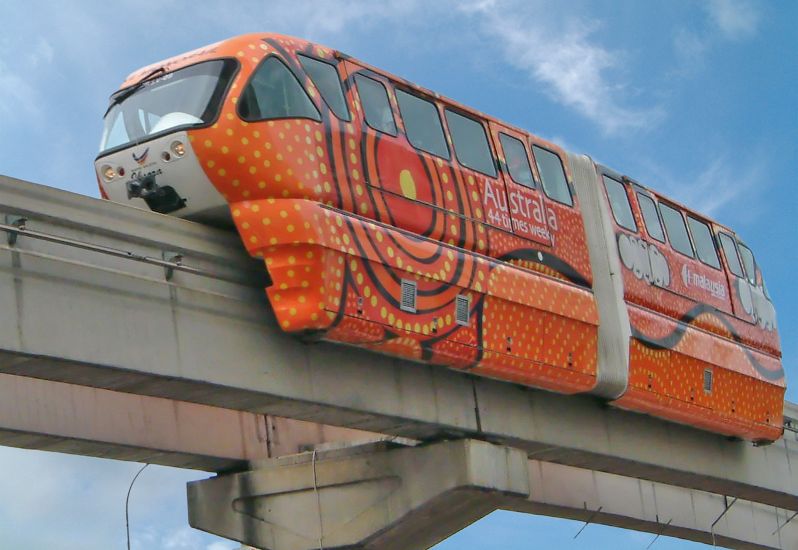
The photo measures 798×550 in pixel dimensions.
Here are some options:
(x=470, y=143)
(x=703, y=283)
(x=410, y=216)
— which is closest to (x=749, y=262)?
(x=703, y=283)

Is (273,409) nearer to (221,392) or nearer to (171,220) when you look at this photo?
(221,392)

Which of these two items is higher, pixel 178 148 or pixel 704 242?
pixel 704 242

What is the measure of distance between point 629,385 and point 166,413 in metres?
6.16

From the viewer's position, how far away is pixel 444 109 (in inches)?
766

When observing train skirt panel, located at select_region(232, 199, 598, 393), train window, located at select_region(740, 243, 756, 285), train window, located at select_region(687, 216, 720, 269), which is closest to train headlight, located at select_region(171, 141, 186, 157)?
train skirt panel, located at select_region(232, 199, 598, 393)

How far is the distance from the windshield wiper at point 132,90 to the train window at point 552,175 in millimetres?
5589

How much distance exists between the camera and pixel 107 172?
17.7 meters

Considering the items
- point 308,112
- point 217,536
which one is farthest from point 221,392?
point 217,536

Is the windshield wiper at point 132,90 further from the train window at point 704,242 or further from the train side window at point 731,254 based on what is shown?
the train side window at point 731,254

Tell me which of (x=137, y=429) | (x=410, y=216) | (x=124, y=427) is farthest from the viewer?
(x=137, y=429)

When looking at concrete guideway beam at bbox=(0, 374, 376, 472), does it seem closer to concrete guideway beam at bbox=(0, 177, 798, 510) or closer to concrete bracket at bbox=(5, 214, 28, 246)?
concrete guideway beam at bbox=(0, 177, 798, 510)

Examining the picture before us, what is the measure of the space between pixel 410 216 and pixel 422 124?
1475 mm

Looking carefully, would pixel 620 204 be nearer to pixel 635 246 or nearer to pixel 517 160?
pixel 635 246

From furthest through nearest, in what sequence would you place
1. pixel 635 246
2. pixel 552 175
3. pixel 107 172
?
pixel 635 246 → pixel 552 175 → pixel 107 172
